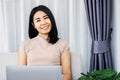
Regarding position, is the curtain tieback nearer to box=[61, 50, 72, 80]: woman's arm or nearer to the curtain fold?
the curtain fold

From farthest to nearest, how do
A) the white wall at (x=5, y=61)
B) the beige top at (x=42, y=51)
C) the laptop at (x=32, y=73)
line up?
the white wall at (x=5, y=61)
the beige top at (x=42, y=51)
the laptop at (x=32, y=73)

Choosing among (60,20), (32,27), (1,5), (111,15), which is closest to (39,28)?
(32,27)

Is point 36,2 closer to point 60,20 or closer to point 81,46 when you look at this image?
point 60,20

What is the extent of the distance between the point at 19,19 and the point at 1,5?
0.23 metres

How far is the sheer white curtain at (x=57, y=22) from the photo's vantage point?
2531mm

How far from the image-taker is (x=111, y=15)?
8.31 ft

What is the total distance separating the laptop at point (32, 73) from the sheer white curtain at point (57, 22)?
42.0 inches

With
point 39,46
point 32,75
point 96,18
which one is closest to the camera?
point 32,75

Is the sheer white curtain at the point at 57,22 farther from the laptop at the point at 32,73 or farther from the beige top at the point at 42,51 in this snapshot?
the laptop at the point at 32,73

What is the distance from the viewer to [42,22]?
2266 millimetres

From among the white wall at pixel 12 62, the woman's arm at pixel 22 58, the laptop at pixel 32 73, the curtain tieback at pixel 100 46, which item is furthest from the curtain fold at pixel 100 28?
the laptop at pixel 32 73

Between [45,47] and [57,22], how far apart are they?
43 cm

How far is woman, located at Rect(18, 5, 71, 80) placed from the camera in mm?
2225

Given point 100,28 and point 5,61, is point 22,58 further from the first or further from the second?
point 100,28
